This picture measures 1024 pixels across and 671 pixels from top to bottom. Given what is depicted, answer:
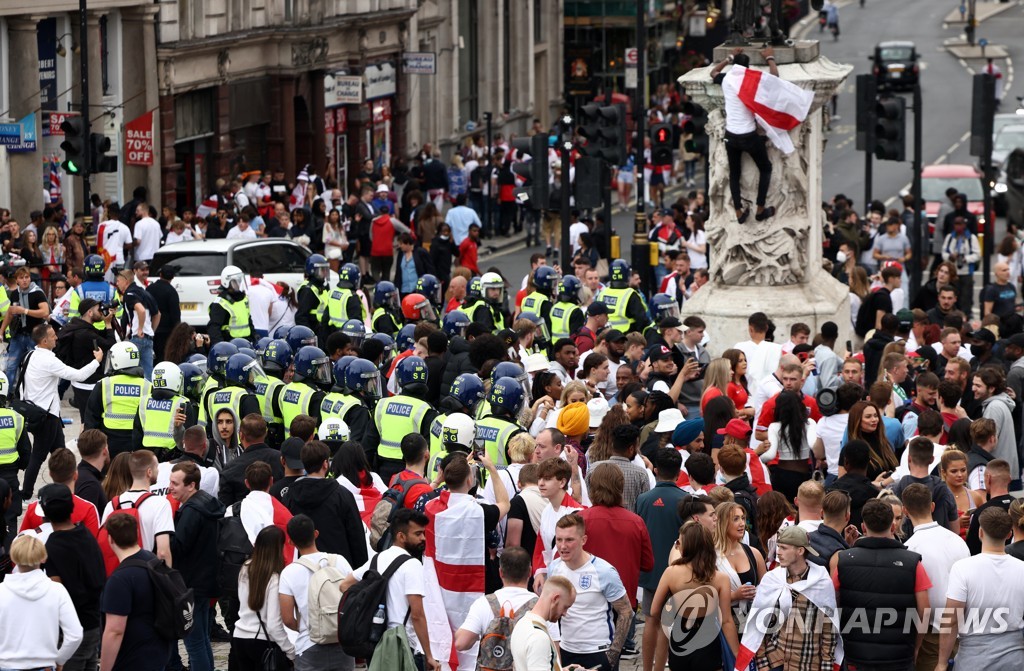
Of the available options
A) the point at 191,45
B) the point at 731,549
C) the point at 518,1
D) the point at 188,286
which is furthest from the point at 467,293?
the point at 518,1

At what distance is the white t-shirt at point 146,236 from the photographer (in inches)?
1102

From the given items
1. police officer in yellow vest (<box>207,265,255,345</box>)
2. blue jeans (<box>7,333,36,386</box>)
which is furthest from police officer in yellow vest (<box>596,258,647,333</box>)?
blue jeans (<box>7,333,36,386</box>)

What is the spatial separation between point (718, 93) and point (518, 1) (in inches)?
1382

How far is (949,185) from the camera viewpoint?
4028 centimetres

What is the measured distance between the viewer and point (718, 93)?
65.1 feet

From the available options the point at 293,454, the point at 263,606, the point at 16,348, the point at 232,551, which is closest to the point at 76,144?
the point at 16,348

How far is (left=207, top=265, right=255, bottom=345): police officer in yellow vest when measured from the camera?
19.7 m

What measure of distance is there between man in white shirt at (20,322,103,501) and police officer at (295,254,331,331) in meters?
3.86

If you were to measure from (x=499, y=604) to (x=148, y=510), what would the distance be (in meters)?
2.83

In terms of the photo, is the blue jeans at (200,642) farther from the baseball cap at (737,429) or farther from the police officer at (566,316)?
the police officer at (566,316)

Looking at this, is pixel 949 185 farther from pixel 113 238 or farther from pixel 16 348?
pixel 16 348

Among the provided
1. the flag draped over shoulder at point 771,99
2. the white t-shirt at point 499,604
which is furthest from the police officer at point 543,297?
the white t-shirt at point 499,604

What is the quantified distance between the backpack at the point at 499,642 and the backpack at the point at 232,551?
2.22m

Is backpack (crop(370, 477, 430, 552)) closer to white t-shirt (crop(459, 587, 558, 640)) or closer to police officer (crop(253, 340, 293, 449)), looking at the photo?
white t-shirt (crop(459, 587, 558, 640))
